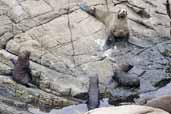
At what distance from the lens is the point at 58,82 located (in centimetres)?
1345

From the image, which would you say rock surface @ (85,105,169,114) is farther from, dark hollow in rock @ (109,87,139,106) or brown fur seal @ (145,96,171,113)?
dark hollow in rock @ (109,87,139,106)

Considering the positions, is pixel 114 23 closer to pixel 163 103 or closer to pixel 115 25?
A: pixel 115 25

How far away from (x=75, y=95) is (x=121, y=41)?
3.32 metres

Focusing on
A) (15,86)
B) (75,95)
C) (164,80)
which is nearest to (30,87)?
(15,86)

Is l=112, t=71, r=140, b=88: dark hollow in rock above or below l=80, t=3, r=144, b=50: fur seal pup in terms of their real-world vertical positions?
below

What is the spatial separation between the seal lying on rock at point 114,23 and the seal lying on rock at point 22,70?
8.83 ft

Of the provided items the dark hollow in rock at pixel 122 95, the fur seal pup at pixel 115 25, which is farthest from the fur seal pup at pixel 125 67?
the fur seal pup at pixel 115 25

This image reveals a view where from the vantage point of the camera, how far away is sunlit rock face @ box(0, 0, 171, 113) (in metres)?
13.5

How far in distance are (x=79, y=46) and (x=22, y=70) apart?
220 centimetres

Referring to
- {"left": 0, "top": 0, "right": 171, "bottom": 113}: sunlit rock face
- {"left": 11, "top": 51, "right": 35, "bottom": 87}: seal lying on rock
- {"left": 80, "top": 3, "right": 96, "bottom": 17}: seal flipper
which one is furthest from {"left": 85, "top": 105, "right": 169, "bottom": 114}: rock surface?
{"left": 80, "top": 3, "right": 96, "bottom": 17}: seal flipper

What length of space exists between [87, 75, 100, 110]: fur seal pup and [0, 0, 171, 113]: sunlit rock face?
25cm

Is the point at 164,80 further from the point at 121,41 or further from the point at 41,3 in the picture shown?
the point at 41,3

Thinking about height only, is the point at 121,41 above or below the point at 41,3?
below

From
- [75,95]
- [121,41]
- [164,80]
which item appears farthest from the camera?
[121,41]
